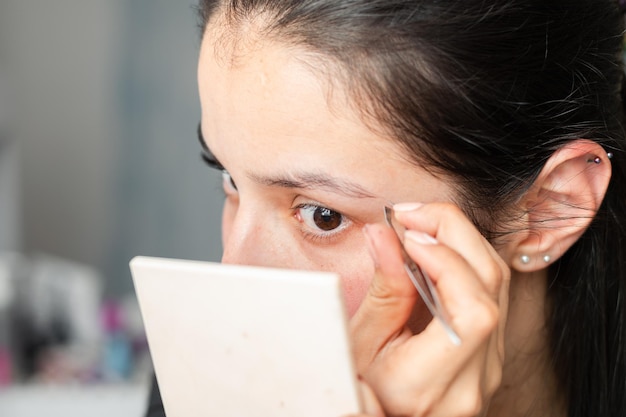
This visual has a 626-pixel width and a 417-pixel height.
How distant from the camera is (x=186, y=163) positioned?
8.51ft

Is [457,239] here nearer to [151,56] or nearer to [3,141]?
[3,141]

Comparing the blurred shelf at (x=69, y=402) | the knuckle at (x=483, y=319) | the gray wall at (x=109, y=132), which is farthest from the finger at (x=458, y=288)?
the gray wall at (x=109, y=132)

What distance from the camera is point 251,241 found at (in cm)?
85

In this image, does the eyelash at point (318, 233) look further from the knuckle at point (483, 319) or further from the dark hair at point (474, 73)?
the knuckle at point (483, 319)

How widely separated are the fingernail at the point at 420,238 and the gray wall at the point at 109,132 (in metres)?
1.84

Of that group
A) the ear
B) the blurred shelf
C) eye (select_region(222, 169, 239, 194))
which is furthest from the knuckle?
the blurred shelf

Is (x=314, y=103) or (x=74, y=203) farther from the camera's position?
(x=74, y=203)

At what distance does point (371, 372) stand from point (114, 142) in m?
2.14

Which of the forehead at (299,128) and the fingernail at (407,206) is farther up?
the forehead at (299,128)

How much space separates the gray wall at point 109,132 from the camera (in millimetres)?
2584

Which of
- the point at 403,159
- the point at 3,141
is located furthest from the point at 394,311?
the point at 3,141

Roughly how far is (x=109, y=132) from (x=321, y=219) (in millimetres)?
2033

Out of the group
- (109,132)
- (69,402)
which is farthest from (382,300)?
(109,132)

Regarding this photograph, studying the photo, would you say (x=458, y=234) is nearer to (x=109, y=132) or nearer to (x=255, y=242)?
(x=255, y=242)
